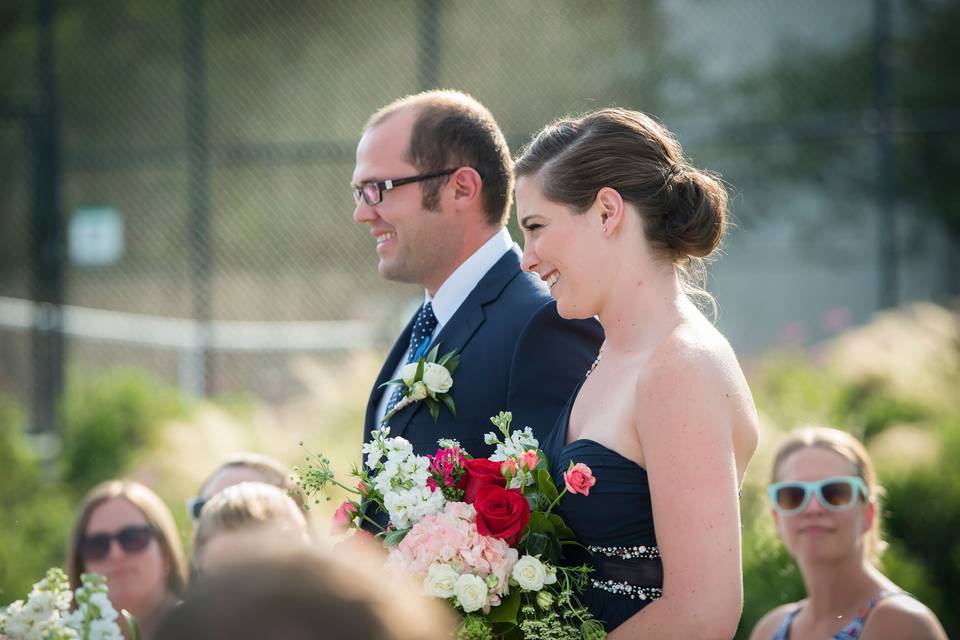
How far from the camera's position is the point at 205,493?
4.50 m

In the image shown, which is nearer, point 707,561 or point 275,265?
point 707,561

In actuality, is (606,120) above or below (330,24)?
below

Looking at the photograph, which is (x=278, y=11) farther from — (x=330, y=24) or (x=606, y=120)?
(x=606, y=120)

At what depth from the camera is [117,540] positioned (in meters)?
4.51

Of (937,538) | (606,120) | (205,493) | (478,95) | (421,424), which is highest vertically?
(478,95)

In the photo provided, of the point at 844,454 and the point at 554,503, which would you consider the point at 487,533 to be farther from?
the point at 844,454

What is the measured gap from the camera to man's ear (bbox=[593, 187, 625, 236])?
264 centimetres

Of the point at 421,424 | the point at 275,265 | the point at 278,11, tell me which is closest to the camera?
the point at 421,424

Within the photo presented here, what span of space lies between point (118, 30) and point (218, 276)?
3.52m

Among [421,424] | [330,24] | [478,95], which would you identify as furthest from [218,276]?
[421,424]

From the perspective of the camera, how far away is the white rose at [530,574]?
2.47 meters

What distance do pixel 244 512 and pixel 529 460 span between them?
55.9 inches

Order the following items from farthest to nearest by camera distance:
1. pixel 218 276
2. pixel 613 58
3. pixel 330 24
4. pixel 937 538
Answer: pixel 218 276
pixel 613 58
pixel 330 24
pixel 937 538

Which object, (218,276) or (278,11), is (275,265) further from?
(278,11)
